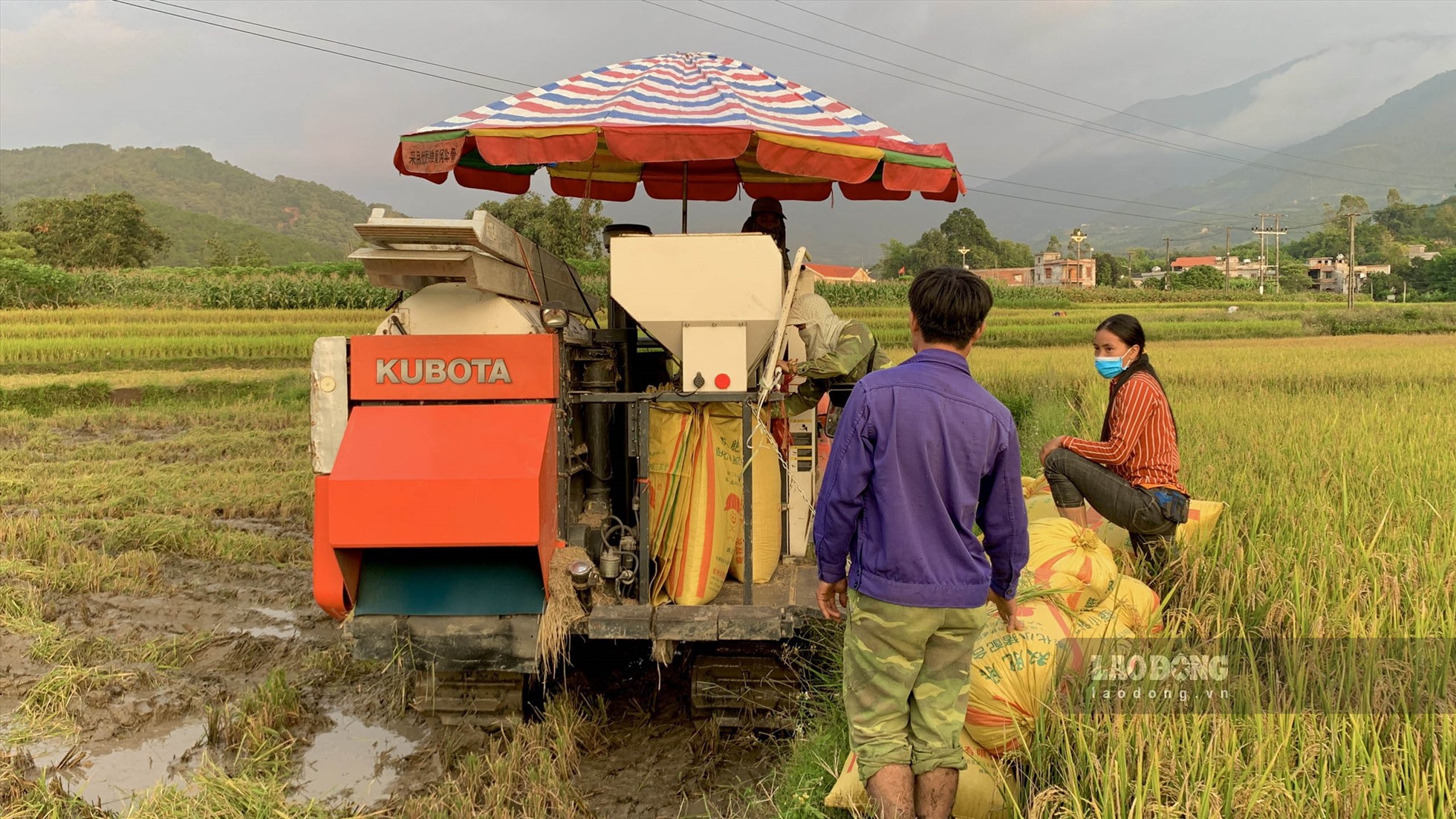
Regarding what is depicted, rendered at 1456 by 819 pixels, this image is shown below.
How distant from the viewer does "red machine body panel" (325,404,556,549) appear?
117 inches

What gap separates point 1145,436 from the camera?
3.84 metres

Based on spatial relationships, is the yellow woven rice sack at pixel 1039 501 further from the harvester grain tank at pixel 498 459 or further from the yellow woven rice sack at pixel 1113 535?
the harvester grain tank at pixel 498 459

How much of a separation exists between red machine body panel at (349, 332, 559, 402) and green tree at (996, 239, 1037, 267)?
102814mm

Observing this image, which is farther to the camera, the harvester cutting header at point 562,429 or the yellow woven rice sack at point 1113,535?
the yellow woven rice sack at point 1113,535

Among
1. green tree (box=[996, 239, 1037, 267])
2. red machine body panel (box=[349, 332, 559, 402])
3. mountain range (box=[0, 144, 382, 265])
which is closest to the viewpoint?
red machine body panel (box=[349, 332, 559, 402])

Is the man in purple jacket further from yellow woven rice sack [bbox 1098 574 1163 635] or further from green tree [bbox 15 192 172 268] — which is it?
green tree [bbox 15 192 172 268]

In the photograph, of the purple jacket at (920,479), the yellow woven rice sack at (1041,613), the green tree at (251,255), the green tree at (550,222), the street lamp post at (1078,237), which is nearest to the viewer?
the purple jacket at (920,479)

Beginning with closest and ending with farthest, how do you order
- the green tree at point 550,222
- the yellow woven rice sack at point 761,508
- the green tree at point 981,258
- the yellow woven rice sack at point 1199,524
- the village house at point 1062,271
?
the yellow woven rice sack at point 761,508 < the yellow woven rice sack at point 1199,524 < the green tree at point 550,222 < the village house at point 1062,271 < the green tree at point 981,258

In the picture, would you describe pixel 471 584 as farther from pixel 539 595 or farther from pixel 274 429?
pixel 274 429

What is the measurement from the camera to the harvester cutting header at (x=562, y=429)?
9.99 ft

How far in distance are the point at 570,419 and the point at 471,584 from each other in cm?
78

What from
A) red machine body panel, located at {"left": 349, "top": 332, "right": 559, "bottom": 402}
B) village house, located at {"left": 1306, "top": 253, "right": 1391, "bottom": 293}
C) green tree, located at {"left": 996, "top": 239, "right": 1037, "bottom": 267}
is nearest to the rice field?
red machine body panel, located at {"left": 349, "top": 332, "right": 559, "bottom": 402}

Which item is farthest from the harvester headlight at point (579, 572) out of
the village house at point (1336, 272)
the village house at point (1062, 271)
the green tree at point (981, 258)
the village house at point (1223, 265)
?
the village house at point (1223, 265)

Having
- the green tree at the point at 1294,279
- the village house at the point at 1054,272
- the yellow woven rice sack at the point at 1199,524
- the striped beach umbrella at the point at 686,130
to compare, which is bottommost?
the yellow woven rice sack at the point at 1199,524
